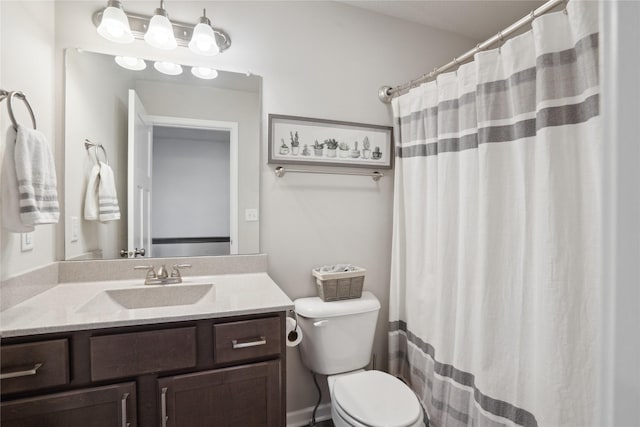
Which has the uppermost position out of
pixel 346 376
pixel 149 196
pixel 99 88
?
pixel 99 88

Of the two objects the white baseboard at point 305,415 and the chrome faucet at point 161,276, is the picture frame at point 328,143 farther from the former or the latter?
the white baseboard at point 305,415

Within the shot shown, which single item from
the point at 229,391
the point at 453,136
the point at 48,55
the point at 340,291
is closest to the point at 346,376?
the point at 340,291

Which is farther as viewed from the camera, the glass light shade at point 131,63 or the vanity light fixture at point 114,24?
the glass light shade at point 131,63

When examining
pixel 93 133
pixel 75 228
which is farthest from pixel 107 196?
pixel 93 133

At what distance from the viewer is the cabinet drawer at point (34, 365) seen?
910 mm

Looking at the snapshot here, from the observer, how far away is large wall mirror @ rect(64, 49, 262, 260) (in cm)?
146

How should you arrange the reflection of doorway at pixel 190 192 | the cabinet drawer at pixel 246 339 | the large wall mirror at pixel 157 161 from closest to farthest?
the cabinet drawer at pixel 246 339 < the large wall mirror at pixel 157 161 < the reflection of doorway at pixel 190 192

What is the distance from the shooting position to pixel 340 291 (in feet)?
5.56

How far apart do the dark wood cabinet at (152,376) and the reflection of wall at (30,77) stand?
38 centimetres

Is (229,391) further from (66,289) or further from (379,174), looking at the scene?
(379,174)

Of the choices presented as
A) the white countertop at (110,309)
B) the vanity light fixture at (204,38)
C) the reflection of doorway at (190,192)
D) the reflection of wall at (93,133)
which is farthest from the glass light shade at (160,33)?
the white countertop at (110,309)

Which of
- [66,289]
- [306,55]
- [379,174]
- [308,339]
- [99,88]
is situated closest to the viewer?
[66,289]

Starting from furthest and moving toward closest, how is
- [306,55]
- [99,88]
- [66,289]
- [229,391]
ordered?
[306,55]
[99,88]
[66,289]
[229,391]

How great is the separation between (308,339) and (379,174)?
3.47ft
